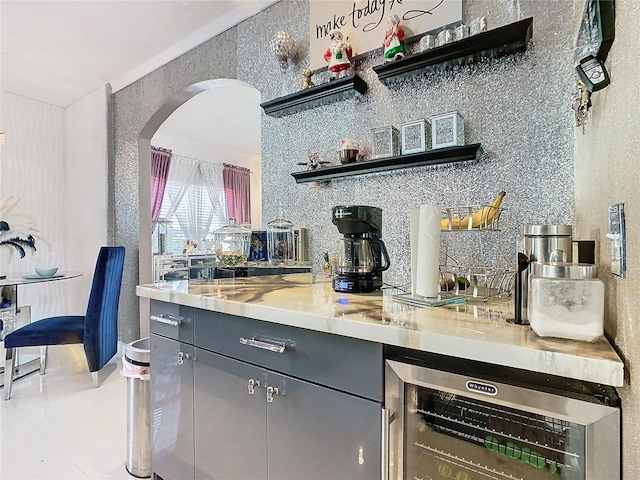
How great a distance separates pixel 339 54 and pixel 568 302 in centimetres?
167

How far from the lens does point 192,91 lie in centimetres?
306

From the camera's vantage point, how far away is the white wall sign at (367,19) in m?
1.63

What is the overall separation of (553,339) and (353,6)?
1.97 meters

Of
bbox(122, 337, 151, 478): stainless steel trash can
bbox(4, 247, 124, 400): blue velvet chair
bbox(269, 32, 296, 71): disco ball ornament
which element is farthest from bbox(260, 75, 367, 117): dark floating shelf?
bbox(4, 247, 124, 400): blue velvet chair

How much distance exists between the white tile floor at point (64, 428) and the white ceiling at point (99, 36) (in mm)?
2890

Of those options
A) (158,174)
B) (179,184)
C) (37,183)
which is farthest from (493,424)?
(179,184)

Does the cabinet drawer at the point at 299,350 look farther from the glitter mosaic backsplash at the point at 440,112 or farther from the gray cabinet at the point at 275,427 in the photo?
the glitter mosaic backsplash at the point at 440,112

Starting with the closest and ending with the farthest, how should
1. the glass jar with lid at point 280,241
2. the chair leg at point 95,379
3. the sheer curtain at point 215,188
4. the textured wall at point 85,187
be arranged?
the glass jar with lid at point 280,241, the chair leg at point 95,379, the textured wall at point 85,187, the sheer curtain at point 215,188

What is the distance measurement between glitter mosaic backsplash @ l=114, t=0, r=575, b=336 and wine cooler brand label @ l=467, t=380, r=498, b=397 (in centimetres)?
86

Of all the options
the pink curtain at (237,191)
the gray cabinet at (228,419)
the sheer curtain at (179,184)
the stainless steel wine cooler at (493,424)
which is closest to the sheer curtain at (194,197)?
the sheer curtain at (179,184)

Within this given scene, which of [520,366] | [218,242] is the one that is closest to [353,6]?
[218,242]

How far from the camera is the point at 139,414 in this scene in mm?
1831

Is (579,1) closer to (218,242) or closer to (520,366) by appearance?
(520,366)

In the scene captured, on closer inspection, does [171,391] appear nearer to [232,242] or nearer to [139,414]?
[139,414]
